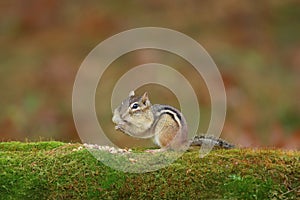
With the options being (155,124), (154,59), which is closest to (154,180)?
(155,124)

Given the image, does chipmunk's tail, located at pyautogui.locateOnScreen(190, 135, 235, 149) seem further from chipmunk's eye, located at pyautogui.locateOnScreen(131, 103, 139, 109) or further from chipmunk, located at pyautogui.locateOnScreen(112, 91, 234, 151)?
chipmunk's eye, located at pyautogui.locateOnScreen(131, 103, 139, 109)

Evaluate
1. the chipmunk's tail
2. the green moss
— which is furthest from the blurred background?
the green moss

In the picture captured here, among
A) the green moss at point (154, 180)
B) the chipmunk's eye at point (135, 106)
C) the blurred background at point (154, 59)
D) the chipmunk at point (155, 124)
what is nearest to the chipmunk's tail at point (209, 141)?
the chipmunk at point (155, 124)

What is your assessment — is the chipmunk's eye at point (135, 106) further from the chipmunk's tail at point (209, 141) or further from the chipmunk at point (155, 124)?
the chipmunk's tail at point (209, 141)

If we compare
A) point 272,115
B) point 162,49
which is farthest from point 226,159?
point 162,49

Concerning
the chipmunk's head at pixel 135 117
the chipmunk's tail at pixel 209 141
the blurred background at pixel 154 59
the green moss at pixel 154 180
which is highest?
the blurred background at pixel 154 59

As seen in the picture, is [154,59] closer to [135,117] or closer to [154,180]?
[135,117]

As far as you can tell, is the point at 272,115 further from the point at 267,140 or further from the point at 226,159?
the point at 226,159
